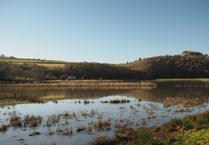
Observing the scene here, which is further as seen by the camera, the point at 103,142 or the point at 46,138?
the point at 46,138

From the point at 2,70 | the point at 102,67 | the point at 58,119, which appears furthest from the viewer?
the point at 102,67

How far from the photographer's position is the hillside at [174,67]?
133 meters

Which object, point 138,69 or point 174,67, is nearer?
point 174,67

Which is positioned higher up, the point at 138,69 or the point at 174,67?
the point at 174,67

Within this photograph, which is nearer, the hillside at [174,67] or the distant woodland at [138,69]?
the distant woodland at [138,69]

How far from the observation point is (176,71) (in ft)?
446

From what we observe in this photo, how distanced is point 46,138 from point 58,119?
23.7 ft

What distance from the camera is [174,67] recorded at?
139m

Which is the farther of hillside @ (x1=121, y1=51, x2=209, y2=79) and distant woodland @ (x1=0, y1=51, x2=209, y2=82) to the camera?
hillside @ (x1=121, y1=51, x2=209, y2=79)

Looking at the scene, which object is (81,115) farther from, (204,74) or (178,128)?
(204,74)

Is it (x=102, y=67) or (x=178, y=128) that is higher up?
(x=102, y=67)

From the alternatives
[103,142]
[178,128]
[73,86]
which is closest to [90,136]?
[103,142]

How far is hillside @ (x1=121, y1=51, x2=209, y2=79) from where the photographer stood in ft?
437

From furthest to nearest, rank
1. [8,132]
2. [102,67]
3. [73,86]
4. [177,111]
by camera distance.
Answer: [102,67]
[73,86]
[177,111]
[8,132]
